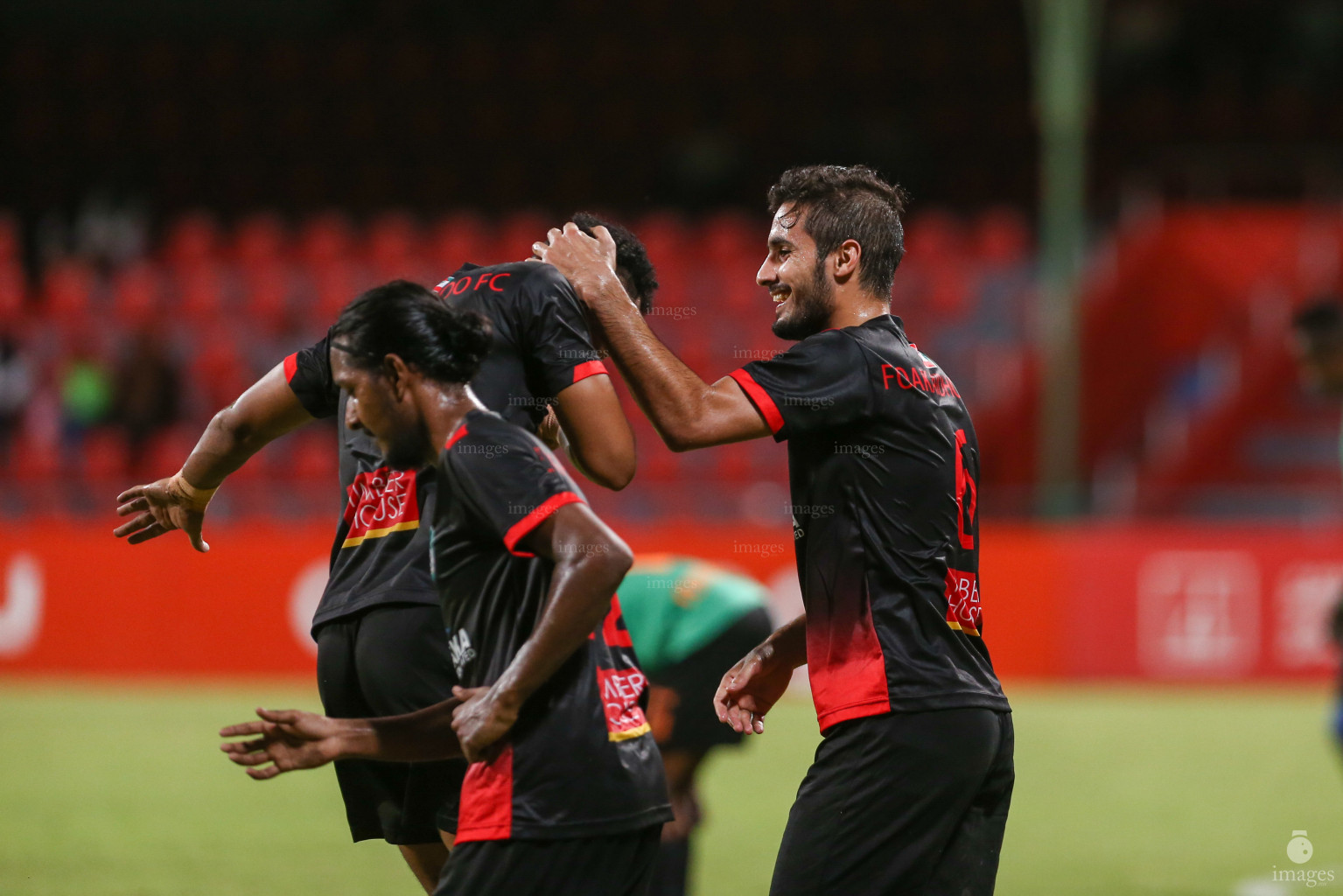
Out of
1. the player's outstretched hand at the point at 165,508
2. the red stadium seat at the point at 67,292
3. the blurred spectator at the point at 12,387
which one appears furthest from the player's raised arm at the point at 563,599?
the red stadium seat at the point at 67,292

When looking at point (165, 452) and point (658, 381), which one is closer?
point (658, 381)

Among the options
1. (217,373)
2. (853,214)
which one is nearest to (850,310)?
(853,214)

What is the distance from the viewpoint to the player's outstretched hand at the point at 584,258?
150 inches

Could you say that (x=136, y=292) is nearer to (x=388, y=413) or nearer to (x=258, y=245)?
(x=258, y=245)

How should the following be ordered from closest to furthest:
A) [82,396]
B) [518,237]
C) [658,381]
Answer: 1. [658,381]
2. [82,396]
3. [518,237]

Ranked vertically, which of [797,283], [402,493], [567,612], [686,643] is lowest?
[686,643]

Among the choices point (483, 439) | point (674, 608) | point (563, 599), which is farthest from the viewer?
point (674, 608)

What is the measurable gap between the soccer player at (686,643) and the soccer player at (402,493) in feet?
3.67

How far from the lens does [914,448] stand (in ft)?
11.9

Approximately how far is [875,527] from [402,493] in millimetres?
1220

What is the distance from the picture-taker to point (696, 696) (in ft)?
17.2

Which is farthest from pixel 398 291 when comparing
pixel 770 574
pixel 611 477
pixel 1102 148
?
pixel 1102 148

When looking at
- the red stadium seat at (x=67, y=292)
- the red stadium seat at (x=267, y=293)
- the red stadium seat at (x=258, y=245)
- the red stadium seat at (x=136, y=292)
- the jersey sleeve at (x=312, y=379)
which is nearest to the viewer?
the jersey sleeve at (x=312, y=379)

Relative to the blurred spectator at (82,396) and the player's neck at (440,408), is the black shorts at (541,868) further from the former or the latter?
the blurred spectator at (82,396)
